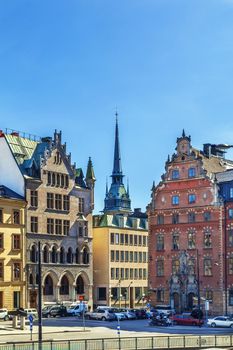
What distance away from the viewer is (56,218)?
343 feet

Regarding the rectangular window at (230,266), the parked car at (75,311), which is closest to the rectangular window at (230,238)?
the rectangular window at (230,266)

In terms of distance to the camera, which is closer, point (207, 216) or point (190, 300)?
point (207, 216)

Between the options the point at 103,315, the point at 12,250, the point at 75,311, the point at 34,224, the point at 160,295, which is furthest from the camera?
the point at 160,295

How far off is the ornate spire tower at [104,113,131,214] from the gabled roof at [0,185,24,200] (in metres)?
82.3

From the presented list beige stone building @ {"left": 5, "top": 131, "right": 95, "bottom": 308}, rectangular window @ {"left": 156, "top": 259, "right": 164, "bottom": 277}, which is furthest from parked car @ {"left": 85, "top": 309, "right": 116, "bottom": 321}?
rectangular window @ {"left": 156, "top": 259, "right": 164, "bottom": 277}

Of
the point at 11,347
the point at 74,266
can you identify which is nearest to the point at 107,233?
the point at 74,266

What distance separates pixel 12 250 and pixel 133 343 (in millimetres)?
51255

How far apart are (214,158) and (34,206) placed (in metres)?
26.0

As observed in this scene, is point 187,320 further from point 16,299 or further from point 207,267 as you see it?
point 16,299

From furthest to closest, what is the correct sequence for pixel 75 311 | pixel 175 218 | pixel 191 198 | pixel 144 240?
pixel 144 240, pixel 175 218, pixel 191 198, pixel 75 311

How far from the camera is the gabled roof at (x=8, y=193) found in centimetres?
9625

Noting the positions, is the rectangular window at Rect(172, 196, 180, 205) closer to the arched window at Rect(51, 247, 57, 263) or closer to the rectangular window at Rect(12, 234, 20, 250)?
the arched window at Rect(51, 247, 57, 263)

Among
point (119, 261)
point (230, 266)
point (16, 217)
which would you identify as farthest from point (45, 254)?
point (230, 266)

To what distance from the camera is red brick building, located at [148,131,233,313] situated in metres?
95.9
